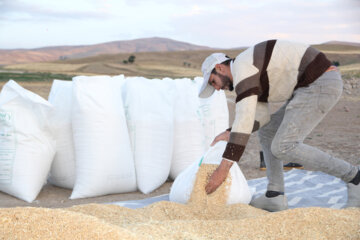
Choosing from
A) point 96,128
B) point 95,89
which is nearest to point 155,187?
point 96,128

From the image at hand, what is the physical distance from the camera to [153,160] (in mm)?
3049

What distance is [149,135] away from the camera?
306 centimetres

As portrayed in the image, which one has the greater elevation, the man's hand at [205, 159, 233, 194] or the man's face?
the man's face

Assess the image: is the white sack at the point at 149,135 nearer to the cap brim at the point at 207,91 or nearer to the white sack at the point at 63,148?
the white sack at the point at 63,148

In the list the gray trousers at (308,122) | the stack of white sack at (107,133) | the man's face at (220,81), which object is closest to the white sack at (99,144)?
the stack of white sack at (107,133)

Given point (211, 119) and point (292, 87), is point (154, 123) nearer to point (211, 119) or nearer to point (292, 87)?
point (211, 119)

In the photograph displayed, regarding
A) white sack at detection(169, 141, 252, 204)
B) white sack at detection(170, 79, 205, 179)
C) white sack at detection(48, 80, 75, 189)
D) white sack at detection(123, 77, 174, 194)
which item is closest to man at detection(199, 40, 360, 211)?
white sack at detection(169, 141, 252, 204)

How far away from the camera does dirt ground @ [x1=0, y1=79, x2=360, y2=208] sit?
283 centimetres

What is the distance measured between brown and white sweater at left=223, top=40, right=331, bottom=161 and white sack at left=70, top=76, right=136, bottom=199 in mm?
1080

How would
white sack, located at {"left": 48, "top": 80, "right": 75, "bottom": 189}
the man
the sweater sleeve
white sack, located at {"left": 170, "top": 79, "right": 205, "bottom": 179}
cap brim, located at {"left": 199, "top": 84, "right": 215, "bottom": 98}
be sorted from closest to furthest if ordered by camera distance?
the sweater sleeve < the man < cap brim, located at {"left": 199, "top": 84, "right": 215, "bottom": 98} < white sack, located at {"left": 48, "top": 80, "right": 75, "bottom": 189} < white sack, located at {"left": 170, "top": 79, "right": 205, "bottom": 179}

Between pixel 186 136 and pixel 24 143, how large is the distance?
1204mm

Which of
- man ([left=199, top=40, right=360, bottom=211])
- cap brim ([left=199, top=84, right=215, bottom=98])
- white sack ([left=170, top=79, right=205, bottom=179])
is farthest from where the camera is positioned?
white sack ([left=170, top=79, right=205, bottom=179])

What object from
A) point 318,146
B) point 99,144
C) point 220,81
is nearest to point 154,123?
point 99,144

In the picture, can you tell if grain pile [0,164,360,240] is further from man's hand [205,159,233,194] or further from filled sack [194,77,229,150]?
filled sack [194,77,229,150]
